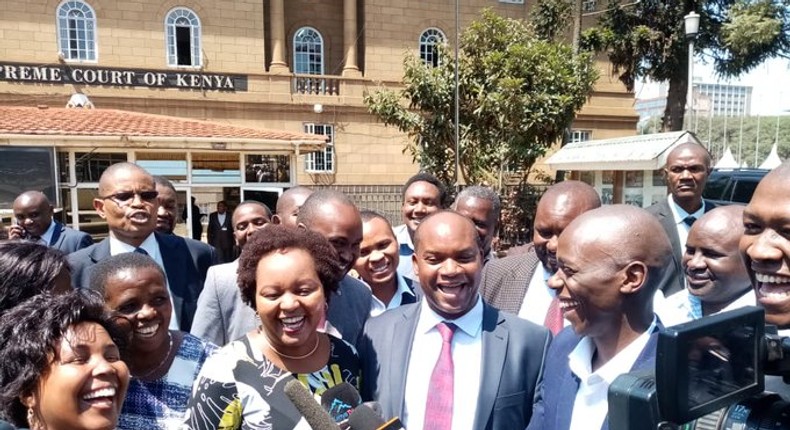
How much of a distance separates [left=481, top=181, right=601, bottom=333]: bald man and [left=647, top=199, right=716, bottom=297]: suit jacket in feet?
2.24

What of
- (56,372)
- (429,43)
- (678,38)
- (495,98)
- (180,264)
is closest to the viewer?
(56,372)

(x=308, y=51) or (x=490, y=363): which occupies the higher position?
(x=308, y=51)

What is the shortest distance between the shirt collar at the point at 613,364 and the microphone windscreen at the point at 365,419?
761mm

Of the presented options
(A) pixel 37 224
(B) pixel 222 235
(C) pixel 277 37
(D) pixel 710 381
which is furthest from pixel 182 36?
(D) pixel 710 381

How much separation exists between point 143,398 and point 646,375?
68.5 inches

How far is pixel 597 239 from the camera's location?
1779 millimetres

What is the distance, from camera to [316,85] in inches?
727

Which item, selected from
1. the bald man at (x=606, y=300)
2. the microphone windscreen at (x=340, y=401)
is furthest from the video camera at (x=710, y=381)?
the microphone windscreen at (x=340, y=401)

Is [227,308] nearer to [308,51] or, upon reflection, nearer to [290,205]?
[290,205]

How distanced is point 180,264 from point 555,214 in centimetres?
228

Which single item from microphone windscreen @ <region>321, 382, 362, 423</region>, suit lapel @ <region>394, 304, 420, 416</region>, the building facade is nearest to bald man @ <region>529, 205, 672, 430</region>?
suit lapel @ <region>394, 304, 420, 416</region>

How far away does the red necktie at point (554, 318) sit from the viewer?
265 centimetres

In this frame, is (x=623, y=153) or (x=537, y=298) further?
(x=623, y=153)

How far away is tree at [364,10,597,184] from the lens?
1198cm
